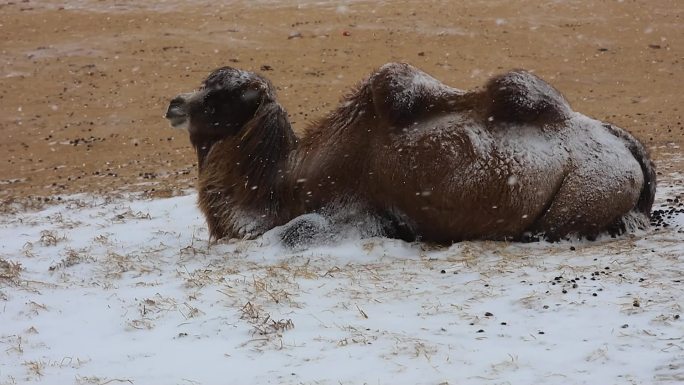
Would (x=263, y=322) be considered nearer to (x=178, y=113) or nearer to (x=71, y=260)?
(x=71, y=260)

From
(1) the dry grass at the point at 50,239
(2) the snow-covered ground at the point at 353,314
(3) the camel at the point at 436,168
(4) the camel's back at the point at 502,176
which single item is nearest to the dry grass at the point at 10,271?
(2) the snow-covered ground at the point at 353,314

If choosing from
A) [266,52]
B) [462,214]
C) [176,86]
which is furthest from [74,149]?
[462,214]

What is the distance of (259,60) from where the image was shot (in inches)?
735

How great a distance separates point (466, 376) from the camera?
11.3 feet

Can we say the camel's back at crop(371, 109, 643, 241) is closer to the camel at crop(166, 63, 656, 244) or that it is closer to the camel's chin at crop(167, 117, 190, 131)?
the camel at crop(166, 63, 656, 244)

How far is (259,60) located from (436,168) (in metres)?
13.1

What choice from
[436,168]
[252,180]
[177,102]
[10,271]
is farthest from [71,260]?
[436,168]

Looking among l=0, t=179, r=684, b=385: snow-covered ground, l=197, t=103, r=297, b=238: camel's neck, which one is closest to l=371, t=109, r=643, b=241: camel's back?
l=0, t=179, r=684, b=385: snow-covered ground

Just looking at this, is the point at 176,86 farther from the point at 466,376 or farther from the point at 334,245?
the point at 466,376

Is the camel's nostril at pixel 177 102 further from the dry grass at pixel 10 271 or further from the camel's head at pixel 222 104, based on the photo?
the dry grass at pixel 10 271

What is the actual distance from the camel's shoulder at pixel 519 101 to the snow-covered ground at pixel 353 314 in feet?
3.43

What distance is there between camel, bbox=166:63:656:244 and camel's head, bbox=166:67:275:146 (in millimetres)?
29

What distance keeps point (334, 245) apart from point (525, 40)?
15.4 m

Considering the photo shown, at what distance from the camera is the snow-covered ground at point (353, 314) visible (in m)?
3.59
